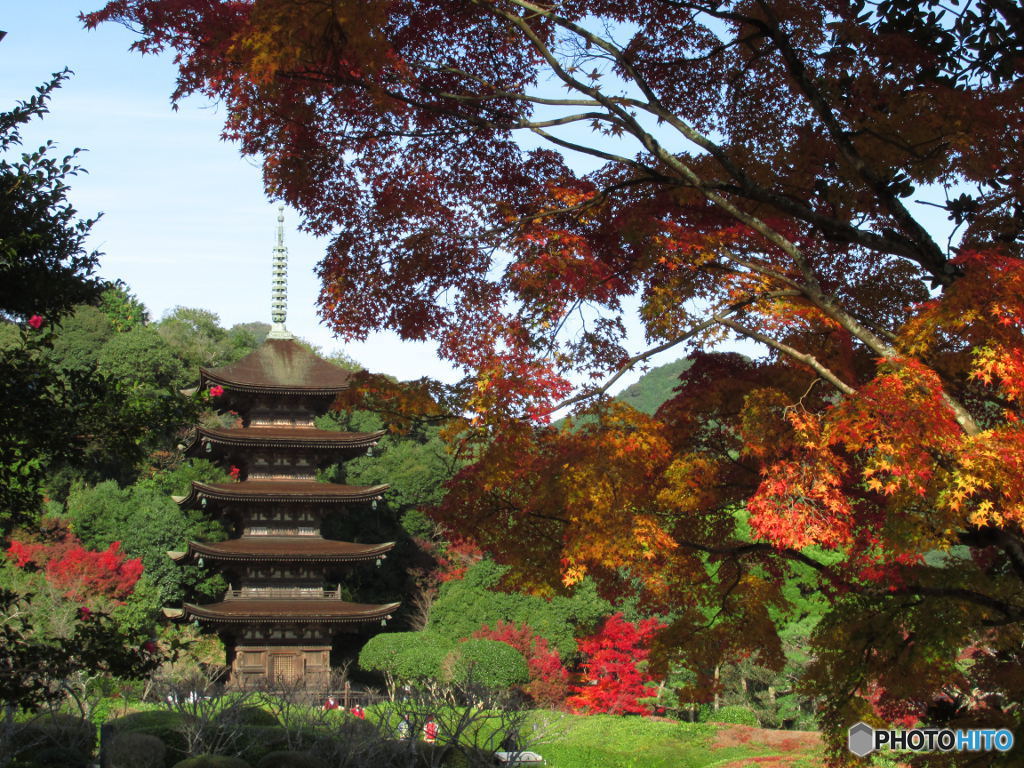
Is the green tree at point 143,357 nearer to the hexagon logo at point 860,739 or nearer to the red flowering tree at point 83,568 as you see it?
the red flowering tree at point 83,568

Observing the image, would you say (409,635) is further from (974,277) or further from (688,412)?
(974,277)

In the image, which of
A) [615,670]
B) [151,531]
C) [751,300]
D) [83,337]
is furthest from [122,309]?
[751,300]

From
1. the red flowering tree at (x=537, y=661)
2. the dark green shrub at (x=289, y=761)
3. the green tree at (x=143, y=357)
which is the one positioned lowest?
the red flowering tree at (x=537, y=661)

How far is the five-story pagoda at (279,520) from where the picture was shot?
22.5 m

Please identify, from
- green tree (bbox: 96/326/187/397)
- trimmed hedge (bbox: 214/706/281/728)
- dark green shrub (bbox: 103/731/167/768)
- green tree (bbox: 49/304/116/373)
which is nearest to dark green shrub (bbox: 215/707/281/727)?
trimmed hedge (bbox: 214/706/281/728)

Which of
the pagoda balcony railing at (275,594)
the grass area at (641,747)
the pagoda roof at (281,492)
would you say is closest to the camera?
the grass area at (641,747)

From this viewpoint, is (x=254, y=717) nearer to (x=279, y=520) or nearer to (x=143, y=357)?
(x=279, y=520)

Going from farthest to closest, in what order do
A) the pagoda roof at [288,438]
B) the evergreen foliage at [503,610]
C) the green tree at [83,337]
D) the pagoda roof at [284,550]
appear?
the green tree at [83,337], the evergreen foliage at [503,610], the pagoda roof at [288,438], the pagoda roof at [284,550]

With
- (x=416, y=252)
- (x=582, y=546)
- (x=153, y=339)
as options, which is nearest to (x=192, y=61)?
(x=416, y=252)

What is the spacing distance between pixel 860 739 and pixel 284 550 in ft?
59.9

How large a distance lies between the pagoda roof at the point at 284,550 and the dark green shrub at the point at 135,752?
1405 centimetres

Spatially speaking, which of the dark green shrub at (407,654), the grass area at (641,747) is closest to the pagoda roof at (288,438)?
the dark green shrub at (407,654)

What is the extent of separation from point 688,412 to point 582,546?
134 cm

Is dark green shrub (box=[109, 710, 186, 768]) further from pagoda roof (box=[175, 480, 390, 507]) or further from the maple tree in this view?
pagoda roof (box=[175, 480, 390, 507])
